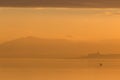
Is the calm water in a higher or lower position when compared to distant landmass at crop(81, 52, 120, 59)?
lower

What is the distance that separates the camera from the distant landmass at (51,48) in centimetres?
127

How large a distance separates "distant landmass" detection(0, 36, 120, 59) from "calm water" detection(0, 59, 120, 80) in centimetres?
2

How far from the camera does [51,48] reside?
50.4 inches

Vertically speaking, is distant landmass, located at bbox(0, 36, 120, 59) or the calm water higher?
distant landmass, located at bbox(0, 36, 120, 59)

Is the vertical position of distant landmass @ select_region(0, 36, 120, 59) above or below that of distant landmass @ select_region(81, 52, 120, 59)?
above

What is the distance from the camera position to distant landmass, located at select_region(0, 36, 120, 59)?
127 cm

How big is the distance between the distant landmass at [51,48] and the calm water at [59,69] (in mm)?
25

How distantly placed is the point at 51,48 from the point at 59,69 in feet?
0.37

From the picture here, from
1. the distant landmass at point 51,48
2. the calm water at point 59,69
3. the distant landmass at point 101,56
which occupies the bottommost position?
the calm water at point 59,69

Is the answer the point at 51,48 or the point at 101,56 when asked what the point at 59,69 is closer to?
the point at 51,48

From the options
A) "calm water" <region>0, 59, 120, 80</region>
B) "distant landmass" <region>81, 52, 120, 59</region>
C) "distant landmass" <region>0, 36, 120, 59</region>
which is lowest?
"calm water" <region>0, 59, 120, 80</region>

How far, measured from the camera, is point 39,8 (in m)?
1.32

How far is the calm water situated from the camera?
1261 mm

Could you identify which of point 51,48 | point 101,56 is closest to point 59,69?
point 51,48
